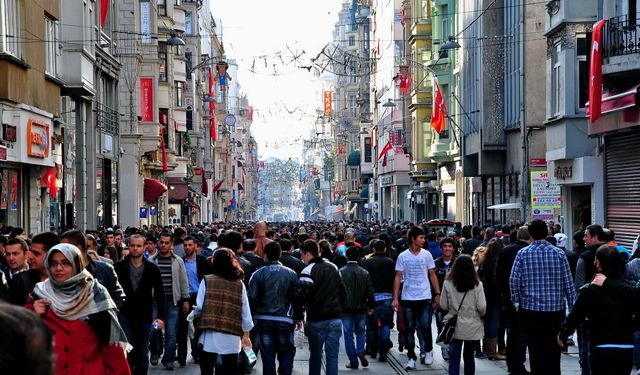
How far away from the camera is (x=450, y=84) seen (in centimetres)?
5206

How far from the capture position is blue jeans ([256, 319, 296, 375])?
37.8 feet

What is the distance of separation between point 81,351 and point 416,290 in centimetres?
851

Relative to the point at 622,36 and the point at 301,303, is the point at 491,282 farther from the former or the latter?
the point at 622,36

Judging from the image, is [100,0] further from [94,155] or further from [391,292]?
[391,292]

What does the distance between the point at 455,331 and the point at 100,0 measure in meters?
27.8

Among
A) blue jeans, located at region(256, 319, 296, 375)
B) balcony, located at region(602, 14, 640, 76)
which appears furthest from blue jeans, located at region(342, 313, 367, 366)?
balcony, located at region(602, 14, 640, 76)

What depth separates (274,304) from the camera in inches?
450

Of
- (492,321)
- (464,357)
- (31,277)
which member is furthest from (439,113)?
(31,277)

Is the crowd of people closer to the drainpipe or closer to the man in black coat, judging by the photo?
the man in black coat

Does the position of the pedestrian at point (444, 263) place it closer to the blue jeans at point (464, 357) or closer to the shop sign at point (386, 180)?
the blue jeans at point (464, 357)

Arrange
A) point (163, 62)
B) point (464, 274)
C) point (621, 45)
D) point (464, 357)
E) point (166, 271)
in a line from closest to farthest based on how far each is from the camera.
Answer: point (464, 274), point (464, 357), point (166, 271), point (621, 45), point (163, 62)

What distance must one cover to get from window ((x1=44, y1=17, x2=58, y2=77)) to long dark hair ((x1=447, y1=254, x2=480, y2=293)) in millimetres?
17149

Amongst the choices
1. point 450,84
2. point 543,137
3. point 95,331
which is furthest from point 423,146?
point 95,331

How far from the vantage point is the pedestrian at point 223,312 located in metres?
10.3
